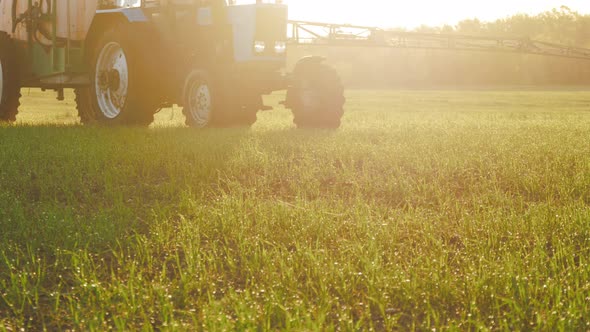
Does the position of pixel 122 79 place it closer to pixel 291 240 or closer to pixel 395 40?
pixel 291 240

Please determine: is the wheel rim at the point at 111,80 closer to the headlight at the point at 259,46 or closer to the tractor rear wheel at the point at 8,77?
the tractor rear wheel at the point at 8,77

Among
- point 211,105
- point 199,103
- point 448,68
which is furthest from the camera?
point 448,68

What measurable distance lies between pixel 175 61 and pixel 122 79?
827 mm

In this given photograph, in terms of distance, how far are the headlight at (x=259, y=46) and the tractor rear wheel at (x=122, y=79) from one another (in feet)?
4.88

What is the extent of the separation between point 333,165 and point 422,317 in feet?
12.5

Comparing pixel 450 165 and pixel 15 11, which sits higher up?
pixel 15 11

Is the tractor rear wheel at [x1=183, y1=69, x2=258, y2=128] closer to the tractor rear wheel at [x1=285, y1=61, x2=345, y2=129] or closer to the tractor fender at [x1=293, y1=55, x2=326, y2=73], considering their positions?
the tractor rear wheel at [x1=285, y1=61, x2=345, y2=129]

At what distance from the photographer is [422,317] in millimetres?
2834

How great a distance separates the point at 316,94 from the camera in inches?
416

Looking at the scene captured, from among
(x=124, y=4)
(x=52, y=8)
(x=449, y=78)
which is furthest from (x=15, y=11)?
(x=449, y=78)

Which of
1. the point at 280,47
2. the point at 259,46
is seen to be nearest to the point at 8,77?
the point at 259,46

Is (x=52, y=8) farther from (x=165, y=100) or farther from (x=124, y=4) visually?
(x=165, y=100)

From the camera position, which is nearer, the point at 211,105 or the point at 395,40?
the point at 211,105

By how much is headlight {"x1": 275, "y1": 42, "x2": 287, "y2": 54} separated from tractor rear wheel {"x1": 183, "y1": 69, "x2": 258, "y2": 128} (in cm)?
100
